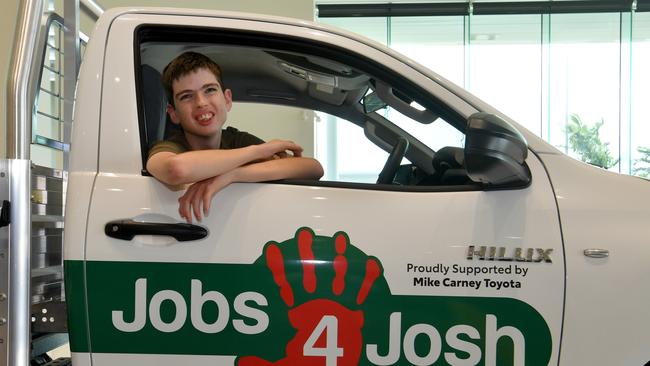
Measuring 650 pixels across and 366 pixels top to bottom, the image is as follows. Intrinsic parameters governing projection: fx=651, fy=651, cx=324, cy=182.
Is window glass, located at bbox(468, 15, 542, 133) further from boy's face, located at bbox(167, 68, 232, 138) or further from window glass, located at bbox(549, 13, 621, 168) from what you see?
boy's face, located at bbox(167, 68, 232, 138)

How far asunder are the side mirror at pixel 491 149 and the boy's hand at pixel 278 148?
0.53 metres

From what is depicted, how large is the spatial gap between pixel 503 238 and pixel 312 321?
59 centimetres

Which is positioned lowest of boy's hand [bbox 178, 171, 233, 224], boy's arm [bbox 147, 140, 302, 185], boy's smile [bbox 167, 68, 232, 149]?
boy's hand [bbox 178, 171, 233, 224]

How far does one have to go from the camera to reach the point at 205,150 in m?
1.92

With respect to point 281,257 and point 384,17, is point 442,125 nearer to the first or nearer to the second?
point 281,257

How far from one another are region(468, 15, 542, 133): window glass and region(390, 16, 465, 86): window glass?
0.61 ft

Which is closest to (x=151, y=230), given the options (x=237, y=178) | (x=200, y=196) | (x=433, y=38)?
(x=200, y=196)

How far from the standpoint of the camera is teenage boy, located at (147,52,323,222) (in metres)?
1.82

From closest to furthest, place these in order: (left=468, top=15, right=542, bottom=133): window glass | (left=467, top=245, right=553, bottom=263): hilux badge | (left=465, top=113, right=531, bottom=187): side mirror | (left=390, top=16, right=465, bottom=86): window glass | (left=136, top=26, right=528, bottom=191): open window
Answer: (left=465, top=113, right=531, bottom=187): side mirror → (left=467, top=245, right=553, bottom=263): hilux badge → (left=136, top=26, right=528, bottom=191): open window → (left=468, top=15, right=542, bottom=133): window glass → (left=390, top=16, right=465, bottom=86): window glass

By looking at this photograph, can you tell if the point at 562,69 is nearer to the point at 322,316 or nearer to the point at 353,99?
the point at 353,99

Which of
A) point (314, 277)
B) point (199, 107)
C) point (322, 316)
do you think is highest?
point (199, 107)

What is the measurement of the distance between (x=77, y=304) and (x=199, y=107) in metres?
0.68

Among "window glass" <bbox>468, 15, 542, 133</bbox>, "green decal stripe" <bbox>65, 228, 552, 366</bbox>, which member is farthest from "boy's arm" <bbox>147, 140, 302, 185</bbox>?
"window glass" <bbox>468, 15, 542, 133</bbox>

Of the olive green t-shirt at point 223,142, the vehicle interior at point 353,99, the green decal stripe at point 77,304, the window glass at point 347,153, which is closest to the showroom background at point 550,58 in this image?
the window glass at point 347,153
